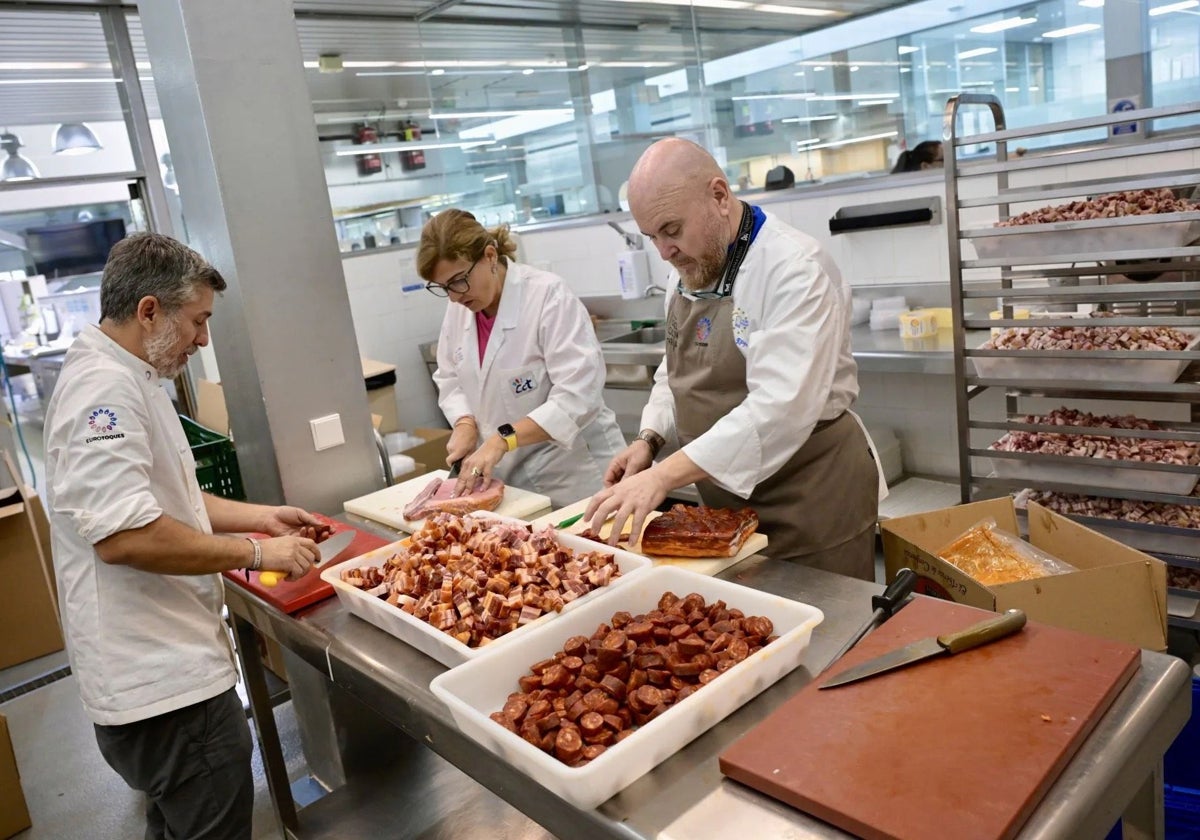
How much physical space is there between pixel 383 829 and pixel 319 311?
161cm

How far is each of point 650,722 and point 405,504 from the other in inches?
65.9

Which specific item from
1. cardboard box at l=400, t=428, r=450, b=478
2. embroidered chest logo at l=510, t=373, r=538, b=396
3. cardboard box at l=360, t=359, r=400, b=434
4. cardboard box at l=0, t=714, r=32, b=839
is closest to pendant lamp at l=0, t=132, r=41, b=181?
cardboard box at l=360, t=359, r=400, b=434

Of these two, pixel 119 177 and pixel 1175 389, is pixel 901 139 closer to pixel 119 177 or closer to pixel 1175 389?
pixel 1175 389

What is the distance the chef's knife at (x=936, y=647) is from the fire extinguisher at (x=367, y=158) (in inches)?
284

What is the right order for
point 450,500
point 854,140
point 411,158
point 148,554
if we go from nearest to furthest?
1. point 148,554
2. point 450,500
3. point 854,140
4. point 411,158

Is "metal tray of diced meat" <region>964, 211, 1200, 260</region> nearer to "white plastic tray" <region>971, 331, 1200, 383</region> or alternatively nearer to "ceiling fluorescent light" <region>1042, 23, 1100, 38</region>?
"white plastic tray" <region>971, 331, 1200, 383</region>

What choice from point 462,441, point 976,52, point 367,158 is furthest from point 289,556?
point 367,158

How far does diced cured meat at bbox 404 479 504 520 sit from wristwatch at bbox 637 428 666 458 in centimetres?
50

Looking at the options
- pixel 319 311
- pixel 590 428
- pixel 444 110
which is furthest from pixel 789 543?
pixel 444 110

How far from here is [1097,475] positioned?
286cm

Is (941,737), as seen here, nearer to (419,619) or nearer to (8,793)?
(419,619)

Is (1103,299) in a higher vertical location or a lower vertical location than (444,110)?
lower

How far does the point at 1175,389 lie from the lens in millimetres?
2582

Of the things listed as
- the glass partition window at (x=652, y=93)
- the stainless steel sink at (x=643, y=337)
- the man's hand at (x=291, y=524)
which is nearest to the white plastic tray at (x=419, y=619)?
the man's hand at (x=291, y=524)
